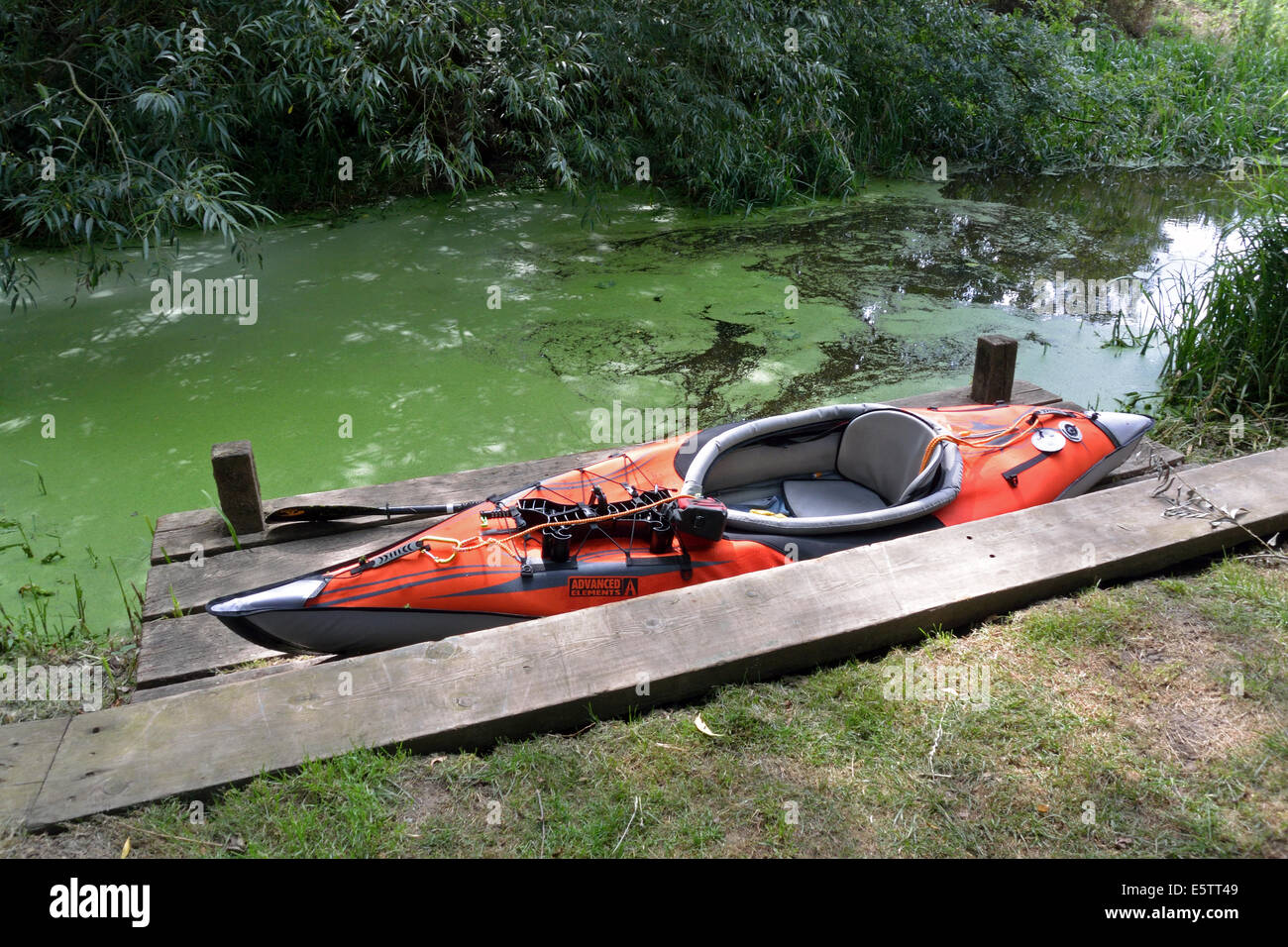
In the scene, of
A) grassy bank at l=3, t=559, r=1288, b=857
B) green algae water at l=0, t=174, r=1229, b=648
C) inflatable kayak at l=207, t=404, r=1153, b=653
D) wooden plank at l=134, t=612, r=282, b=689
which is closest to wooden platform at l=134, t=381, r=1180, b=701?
wooden plank at l=134, t=612, r=282, b=689

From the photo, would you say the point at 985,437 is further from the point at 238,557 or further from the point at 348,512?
the point at 238,557

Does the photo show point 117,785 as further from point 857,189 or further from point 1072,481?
point 857,189

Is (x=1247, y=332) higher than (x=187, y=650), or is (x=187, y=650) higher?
(x=1247, y=332)

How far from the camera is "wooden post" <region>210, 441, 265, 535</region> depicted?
223 centimetres

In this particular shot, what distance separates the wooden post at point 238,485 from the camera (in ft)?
7.32
